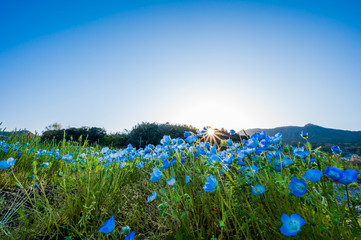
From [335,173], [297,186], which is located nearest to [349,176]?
[335,173]

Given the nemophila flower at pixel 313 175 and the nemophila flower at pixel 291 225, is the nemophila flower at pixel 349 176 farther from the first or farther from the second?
the nemophila flower at pixel 291 225

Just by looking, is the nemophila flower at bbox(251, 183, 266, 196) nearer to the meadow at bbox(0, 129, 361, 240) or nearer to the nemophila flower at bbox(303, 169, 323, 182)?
the meadow at bbox(0, 129, 361, 240)

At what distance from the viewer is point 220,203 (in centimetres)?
135

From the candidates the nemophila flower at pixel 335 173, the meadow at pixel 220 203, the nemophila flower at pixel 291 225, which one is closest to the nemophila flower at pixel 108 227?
the meadow at pixel 220 203

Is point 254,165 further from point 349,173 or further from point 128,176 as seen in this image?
point 128,176

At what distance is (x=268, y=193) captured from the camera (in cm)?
123

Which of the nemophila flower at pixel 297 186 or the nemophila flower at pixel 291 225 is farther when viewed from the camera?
the nemophila flower at pixel 297 186

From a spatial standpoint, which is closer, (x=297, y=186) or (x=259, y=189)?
(x=297, y=186)

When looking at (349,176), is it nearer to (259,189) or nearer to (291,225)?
(291,225)

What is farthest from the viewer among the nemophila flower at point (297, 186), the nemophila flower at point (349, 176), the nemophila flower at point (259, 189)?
the nemophila flower at point (259, 189)

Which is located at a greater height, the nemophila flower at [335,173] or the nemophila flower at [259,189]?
the nemophila flower at [335,173]

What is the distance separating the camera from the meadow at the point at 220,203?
923mm

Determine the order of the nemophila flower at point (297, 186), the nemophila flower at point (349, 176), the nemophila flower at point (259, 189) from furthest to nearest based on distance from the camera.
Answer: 1. the nemophila flower at point (259, 189)
2. the nemophila flower at point (297, 186)
3. the nemophila flower at point (349, 176)

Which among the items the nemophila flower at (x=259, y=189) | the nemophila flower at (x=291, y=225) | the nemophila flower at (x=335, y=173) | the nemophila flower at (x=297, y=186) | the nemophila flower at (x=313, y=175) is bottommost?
the nemophila flower at (x=291, y=225)
